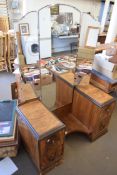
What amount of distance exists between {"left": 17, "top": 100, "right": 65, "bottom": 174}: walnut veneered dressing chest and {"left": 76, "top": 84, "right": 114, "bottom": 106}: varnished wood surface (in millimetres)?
541

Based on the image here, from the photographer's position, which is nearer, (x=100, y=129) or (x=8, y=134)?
(x=8, y=134)

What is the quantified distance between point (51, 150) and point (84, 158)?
1.76 feet

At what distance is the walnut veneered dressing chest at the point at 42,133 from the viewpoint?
1282mm

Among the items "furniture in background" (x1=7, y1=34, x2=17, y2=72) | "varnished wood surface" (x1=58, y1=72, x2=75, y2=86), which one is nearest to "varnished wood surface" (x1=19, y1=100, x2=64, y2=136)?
"varnished wood surface" (x1=58, y1=72, x2=75, y2=86)

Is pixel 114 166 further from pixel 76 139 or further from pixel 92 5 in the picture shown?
pixel 92 5

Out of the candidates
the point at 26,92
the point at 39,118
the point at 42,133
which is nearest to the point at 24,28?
the point at 26,92

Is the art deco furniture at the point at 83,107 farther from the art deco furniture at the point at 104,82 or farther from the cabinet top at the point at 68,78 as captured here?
the art deco furniture at the point at 104,82

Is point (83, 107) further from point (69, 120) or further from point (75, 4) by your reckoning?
point (75, 4)

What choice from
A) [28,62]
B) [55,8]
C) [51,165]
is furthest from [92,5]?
[51,165]

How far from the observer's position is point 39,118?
4.62ft

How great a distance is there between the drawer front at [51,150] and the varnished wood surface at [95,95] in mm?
574

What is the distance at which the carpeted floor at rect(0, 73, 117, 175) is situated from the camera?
1580 mm

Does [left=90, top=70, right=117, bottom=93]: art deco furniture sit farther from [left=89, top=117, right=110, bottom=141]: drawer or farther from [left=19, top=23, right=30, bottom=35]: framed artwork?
[left=19, top=23, right=30, bottom=35]: framed artwork

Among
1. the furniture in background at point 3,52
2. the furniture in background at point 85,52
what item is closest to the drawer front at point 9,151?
the furniture in background at point 85,52
